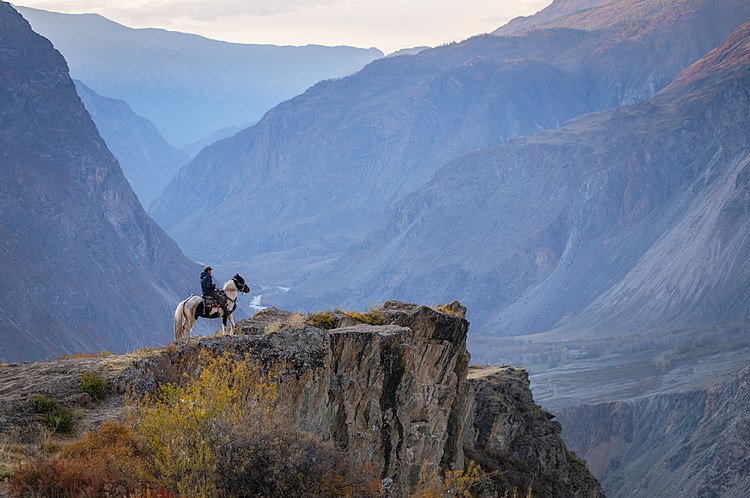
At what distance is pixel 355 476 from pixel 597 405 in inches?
4357

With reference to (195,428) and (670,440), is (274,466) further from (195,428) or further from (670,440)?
(670,440)

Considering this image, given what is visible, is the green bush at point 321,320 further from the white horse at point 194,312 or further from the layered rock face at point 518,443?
the layered rock face at point 518,443

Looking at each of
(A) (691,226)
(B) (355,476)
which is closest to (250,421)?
(B) (355,476)

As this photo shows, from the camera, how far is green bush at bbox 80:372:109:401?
19531 mm

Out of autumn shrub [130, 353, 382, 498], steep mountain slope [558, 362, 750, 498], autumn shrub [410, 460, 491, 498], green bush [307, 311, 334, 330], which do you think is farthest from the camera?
steep mountain slope [558, 362, 750, 498]

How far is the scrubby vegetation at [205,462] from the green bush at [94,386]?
4.04 metres

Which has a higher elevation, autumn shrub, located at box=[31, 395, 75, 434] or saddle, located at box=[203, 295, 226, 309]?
saddle, located at box=[203, 295, 226, 309]

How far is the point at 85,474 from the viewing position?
14.5 m

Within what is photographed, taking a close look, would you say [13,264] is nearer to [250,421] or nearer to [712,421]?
[712,421]

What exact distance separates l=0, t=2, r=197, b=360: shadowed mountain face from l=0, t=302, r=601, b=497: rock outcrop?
321 feet

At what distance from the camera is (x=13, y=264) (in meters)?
132

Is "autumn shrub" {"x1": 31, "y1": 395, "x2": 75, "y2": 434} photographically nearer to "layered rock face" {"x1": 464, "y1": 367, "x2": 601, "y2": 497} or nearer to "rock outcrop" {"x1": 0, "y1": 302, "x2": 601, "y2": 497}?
"rock outcrop" {"x1": 0, "y1": 302, "x2": 601, "y2": 497}

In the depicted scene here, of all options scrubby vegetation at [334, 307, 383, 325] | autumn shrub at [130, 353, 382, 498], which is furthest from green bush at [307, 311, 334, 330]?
autumn shrub at [130, 353, 382, 498]

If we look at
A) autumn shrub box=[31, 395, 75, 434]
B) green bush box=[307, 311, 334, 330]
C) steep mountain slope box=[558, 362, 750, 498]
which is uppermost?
green bush box=[307, 311, 334, 330]
